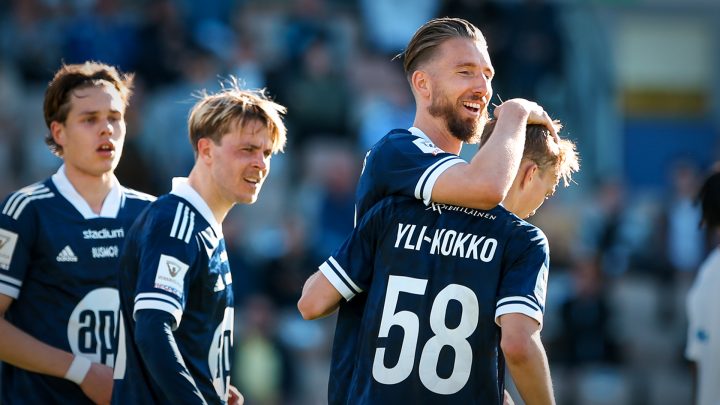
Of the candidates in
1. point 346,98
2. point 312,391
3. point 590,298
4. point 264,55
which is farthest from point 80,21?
point 590,298

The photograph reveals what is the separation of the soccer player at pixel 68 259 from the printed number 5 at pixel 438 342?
4.81 feet

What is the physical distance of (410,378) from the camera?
400 centimetres

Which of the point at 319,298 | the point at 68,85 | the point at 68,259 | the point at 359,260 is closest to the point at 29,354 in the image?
the point at 68,259

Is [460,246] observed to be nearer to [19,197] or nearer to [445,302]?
[445,302]

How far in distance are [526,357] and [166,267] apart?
1430 millimetres

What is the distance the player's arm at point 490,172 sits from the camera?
3.91 m

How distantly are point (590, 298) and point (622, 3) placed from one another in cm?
602

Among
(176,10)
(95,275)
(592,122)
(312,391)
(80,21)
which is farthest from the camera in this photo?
(592,122)

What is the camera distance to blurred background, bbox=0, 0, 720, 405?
11.1m

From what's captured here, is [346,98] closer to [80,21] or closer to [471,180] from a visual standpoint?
[80,21]

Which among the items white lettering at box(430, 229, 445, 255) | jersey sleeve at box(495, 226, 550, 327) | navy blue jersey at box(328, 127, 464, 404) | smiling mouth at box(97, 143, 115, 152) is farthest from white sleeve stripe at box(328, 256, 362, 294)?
smiling mouth at box(97, 143, 115, 152)

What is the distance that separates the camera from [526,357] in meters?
3.81

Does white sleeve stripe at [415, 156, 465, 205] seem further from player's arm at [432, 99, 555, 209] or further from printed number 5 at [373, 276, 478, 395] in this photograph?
printed number 5 at [373, 276, 478, 395]

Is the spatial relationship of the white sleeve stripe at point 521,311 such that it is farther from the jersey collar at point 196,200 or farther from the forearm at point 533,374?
the jersey collar at point 196,200
